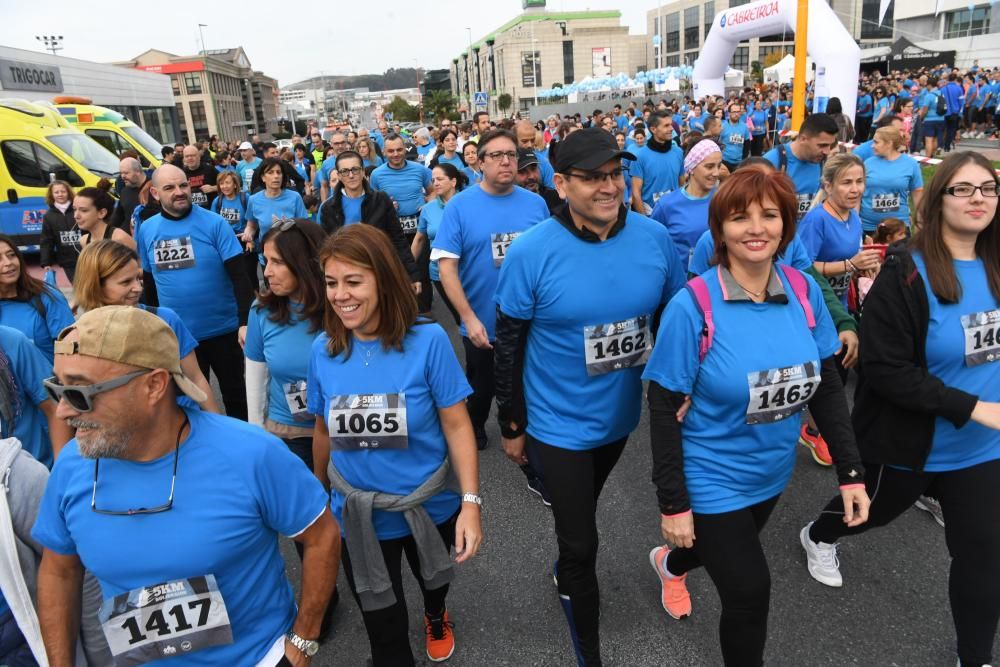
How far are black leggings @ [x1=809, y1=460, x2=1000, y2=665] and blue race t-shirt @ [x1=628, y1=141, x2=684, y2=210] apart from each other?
476cm

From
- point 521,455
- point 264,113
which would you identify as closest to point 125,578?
point 521,455

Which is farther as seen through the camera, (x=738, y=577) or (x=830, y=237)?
(x=830, y=237)

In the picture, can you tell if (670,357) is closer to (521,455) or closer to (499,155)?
(521,455)

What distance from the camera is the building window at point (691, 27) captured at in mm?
92275

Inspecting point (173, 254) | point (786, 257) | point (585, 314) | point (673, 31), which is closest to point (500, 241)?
point (786, 257)

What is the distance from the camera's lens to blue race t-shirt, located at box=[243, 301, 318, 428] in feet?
9.47

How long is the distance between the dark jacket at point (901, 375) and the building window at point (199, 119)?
99715 mm

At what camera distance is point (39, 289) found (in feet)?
10.2

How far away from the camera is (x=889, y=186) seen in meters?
5.59

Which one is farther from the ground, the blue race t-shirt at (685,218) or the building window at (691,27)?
the building window at (691,27)

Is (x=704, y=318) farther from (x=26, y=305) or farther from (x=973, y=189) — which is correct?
(x=26, y=305)

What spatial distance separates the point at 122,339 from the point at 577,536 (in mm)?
1654

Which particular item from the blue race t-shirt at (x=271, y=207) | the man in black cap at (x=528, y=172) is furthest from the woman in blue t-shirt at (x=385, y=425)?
the blue race t-shirt at (x=271, y=207)

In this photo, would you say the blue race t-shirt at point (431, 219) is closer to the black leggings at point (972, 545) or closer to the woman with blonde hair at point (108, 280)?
the woman with blonde hair at point (108, 280)
